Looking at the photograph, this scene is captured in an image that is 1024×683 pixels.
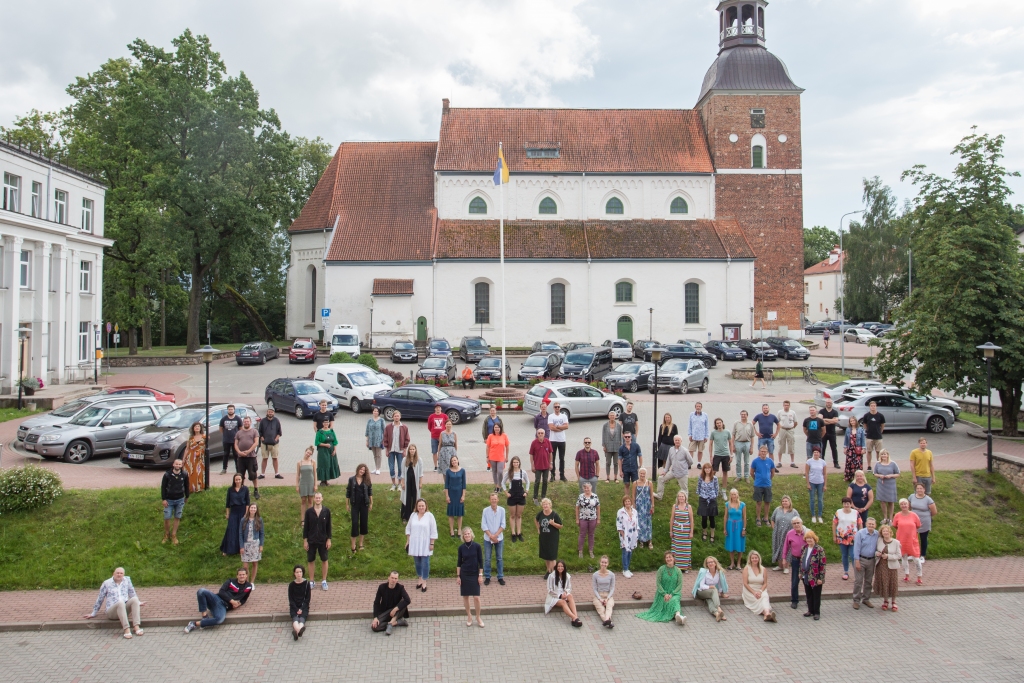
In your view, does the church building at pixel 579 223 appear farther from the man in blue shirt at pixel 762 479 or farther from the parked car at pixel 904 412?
the man in blue shirt at pixel 762 479

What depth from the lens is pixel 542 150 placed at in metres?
50.0

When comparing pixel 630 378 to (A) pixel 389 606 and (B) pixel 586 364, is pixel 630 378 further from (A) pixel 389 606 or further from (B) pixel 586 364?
(A) pixel 389 606

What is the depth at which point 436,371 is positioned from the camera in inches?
1187

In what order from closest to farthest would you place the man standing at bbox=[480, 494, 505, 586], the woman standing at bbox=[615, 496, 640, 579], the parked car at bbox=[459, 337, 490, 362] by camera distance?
the man standing at bbox=[480, 494, 505, 586] → the woman standing at bbox=[615, 496, 640, 579] → the parked car at bbox=[459, 337, 490, 362]

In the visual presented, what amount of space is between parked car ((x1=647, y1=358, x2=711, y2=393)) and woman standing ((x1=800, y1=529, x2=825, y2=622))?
1756cm

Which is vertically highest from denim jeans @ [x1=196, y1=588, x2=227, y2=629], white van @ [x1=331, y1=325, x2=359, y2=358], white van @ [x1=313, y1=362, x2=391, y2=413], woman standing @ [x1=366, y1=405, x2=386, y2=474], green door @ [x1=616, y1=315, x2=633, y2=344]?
green door @ [x1=616, y1=315, x2=633, y2=344]

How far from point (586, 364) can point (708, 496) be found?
17.7 m

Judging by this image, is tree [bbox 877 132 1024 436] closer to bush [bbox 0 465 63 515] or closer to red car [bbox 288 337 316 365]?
bush [bbox 0 465 63 515]

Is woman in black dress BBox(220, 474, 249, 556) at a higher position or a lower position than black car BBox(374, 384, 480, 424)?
lower

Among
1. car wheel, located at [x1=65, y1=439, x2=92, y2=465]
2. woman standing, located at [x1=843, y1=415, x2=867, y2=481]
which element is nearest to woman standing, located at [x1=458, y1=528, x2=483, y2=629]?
woman standing, located at [x1=843, y1=415, x2=867, y2=481]

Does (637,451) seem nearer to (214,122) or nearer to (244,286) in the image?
(214,122)

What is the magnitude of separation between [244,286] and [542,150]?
26241 mm

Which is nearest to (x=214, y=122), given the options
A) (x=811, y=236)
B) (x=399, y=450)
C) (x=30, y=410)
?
(x=30, y=410)

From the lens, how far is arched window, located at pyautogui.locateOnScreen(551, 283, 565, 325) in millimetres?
46500
